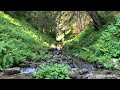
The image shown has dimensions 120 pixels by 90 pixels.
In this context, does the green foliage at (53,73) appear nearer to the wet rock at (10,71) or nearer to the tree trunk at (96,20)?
the wet rock at (10,71)

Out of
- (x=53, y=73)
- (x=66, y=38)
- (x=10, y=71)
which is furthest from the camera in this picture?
(x=66, y=38)

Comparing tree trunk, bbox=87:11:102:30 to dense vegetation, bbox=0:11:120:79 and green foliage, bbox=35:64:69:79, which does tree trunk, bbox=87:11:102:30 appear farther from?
green foliage, bbox=35:64:69:79

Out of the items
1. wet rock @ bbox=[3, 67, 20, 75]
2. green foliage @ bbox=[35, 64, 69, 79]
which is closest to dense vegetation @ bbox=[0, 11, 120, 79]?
green foliage @ bbox=[35, 64, 69, 79]

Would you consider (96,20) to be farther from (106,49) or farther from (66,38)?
(66,38)

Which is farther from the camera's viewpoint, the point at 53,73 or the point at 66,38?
the point at 66,38

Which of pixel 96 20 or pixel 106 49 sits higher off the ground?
pixel 96 20

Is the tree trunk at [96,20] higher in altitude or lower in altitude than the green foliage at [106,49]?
higher

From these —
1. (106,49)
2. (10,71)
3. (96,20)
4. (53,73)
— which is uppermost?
(96,20)

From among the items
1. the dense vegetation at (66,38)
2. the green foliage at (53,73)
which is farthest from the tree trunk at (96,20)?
the green foliage at (53,73)

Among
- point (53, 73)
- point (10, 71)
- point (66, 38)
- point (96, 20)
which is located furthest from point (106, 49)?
point (66, 38)

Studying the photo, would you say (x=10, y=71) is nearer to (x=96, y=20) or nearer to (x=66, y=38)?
(x=96, y=20)

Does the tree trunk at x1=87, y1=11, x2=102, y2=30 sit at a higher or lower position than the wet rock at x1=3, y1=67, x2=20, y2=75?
higher

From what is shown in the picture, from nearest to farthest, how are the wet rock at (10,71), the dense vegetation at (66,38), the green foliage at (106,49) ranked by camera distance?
1. the wet rock at (10,71)
2. the dense vegetation at (66,38)
3. the green foliage at (106,49)

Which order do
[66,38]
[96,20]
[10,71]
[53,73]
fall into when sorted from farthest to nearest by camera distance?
[66,38], [96,20], [10,71], [53,73]
